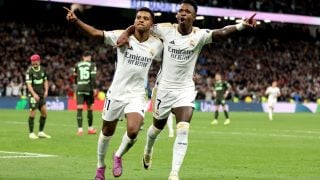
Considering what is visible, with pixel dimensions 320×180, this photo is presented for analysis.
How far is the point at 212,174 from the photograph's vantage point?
39.8 ft

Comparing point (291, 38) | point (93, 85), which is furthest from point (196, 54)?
point (291, 38)

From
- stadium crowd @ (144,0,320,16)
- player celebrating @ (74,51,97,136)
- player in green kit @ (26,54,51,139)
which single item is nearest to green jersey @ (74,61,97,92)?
player celebrating @ (74,51,97,136)

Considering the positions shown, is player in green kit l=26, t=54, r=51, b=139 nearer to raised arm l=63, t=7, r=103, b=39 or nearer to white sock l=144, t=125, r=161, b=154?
white sock l=144, t=125, r=161, b=154

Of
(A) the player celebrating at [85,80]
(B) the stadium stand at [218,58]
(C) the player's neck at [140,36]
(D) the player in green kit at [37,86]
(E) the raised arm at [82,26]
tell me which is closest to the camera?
(E) the raised arm at [82,26]

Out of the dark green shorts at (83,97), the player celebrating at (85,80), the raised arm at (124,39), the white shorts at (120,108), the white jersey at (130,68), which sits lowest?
the dark green shorts at (83,97)

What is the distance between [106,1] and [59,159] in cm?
3566

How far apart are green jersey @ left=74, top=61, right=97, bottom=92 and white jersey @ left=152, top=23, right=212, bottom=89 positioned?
11.3 meters

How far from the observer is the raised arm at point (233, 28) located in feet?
35.2

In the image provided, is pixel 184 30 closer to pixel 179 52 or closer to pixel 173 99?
pixel 179 52

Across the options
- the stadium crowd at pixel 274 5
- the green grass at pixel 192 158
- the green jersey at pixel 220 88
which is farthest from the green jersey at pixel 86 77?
the stadium crowd at pixel 274 5

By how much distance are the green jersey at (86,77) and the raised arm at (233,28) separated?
11.6 meters

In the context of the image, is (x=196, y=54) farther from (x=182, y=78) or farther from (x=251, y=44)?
(x=251, y=44)

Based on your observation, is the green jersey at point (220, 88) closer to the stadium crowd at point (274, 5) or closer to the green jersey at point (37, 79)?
the green jersey at point (37, 79)

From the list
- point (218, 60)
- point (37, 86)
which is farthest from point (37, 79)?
point (218, 60)
